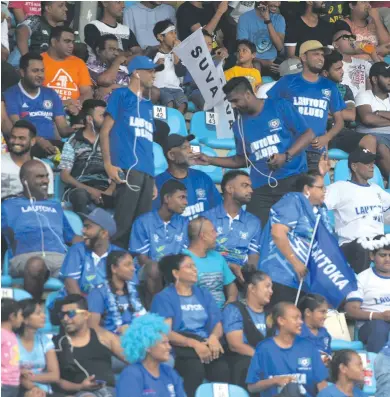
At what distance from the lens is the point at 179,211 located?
10.5 metres

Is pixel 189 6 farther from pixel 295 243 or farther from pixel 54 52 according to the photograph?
pixel 295 243

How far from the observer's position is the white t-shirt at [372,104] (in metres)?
12.8

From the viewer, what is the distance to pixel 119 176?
10523mm

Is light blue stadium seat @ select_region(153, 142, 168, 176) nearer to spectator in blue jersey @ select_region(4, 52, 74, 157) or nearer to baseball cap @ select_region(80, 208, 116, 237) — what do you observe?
spectator in blue jersey @ select_region(4, 52, 74, 157)

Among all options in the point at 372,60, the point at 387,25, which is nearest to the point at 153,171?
the point at 372,60

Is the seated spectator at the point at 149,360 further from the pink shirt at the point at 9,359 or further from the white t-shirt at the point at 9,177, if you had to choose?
the white t-shirt at the point at 9,177

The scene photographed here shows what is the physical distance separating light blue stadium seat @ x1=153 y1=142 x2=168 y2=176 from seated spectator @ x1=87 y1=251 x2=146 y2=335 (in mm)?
1761

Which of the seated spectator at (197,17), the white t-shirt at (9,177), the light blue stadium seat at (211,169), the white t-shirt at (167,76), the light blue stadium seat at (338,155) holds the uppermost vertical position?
the white t-shirt at (9,177)

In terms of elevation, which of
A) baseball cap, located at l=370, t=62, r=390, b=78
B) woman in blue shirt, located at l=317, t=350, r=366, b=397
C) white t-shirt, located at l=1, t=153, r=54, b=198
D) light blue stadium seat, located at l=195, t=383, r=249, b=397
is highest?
white t-shirt, located at l=1, t=153, r=54, b=198

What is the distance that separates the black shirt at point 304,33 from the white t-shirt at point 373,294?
3.12 metres

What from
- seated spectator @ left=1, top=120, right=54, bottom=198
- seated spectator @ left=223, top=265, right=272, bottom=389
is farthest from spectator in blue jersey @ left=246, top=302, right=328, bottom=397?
seated spectator @ left=1, top=120, right=54, bottom=198

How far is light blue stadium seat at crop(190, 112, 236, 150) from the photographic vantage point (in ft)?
40.2

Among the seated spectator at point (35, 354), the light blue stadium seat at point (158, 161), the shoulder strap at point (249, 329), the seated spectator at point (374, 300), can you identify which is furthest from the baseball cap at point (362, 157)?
the seated spectator at point (35, 354)

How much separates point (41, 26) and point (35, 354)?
413 cm
